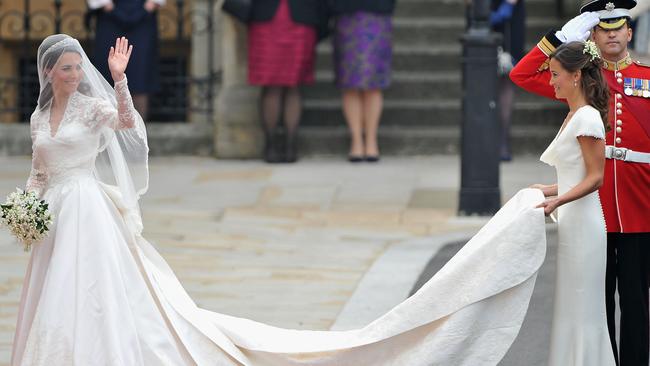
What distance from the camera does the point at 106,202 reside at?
22.4 ft

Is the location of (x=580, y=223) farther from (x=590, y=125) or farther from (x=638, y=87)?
(x=638, y=87)

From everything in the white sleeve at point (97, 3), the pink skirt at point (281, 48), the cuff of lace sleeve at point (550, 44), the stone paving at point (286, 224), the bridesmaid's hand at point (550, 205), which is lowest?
the stone paving at point (286, 224)

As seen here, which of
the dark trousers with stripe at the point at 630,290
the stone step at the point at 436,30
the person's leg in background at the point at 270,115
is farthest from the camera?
the stone step at the point at 436,30

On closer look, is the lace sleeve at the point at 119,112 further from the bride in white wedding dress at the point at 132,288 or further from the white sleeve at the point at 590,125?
the white sleeve at the point at 590,125

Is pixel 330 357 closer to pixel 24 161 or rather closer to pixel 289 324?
pixel 289 324

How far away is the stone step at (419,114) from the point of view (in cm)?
1505

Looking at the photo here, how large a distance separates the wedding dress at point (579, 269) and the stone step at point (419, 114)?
28.7ft

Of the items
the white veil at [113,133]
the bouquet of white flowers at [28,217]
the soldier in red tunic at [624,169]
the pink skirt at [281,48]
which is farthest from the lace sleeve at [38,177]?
the pink skirt at [281,48]

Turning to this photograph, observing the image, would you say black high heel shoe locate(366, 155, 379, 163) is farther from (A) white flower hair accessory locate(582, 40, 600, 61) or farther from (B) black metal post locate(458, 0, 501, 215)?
(A) white flower hair accessory locate(582, 40, 600, 61)

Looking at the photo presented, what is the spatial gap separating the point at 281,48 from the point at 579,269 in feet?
26.7

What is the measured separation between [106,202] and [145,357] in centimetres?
72

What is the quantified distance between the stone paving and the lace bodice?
116 centimetres

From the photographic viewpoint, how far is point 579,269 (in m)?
6.27

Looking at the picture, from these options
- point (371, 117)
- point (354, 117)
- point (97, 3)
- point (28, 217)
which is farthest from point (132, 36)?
point (28, 217)
